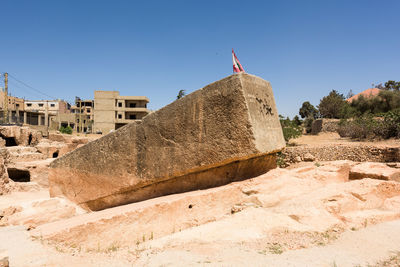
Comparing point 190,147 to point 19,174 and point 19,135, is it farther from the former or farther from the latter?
point 19,135

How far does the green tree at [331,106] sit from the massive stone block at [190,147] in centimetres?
2644

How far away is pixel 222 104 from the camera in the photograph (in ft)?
10.3

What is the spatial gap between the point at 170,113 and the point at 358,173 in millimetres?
2782

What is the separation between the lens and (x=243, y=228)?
2.25 m

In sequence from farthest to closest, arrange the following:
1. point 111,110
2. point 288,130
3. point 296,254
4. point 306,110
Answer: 1. point 306,110
2. point 111,110
3. point 288,130
4. point 296,254

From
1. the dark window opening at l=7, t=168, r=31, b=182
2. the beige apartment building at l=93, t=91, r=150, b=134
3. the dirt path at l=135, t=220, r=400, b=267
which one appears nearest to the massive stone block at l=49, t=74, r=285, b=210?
the dirt path at l=135, t=220, r=400, b=267

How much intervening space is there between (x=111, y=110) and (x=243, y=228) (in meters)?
33.5

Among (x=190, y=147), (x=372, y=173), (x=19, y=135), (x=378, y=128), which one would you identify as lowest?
(x=19, y=135)

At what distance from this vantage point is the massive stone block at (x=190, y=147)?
10.1ft

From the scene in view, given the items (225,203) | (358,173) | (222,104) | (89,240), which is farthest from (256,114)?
(89,240)

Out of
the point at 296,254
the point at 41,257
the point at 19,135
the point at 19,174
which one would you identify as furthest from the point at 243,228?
the point at 19,135

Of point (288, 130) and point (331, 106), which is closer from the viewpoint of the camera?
point (288, 130)

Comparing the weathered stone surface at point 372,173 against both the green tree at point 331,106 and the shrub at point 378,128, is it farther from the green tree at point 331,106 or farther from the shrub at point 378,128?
the green tree at point 331,106

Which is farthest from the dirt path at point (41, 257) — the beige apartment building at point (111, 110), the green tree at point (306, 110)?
the green tree at point (306, 110)
